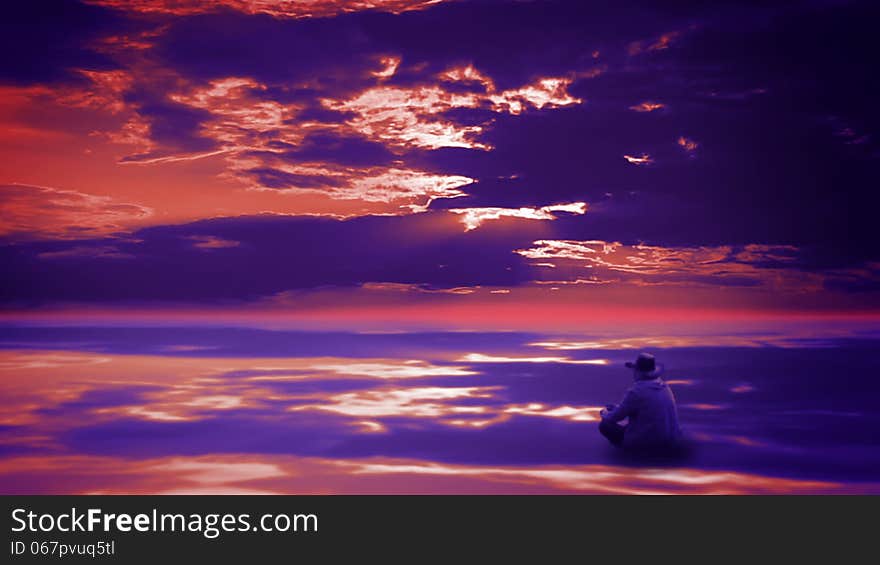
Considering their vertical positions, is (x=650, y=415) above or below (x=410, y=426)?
above

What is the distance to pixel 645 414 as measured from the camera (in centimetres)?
694

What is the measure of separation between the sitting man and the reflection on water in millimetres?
242

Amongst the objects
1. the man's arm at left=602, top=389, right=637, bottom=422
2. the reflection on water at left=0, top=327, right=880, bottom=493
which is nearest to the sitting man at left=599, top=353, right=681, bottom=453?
the man's arm at left=602, top=389, right=637, bottom=422

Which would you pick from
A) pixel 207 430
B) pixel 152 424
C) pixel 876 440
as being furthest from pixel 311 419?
pixel 876 440

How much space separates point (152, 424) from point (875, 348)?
74.5 ft

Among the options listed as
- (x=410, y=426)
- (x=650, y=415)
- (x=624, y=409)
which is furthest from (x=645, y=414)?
(x=410, y=426)

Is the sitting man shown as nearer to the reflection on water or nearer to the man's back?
the man's back

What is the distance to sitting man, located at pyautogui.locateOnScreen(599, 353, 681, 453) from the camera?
22.1 ft

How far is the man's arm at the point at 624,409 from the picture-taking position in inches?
268

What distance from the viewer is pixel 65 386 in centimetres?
1348

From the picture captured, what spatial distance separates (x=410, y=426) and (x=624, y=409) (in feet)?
11.5

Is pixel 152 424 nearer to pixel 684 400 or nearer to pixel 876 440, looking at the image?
pixel 684 400

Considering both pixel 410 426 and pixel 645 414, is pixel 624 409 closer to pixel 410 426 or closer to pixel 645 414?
pixel 645 414

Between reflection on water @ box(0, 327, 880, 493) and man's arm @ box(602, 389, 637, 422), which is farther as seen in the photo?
reflection on water @ box(0, 327, 880, 493)
